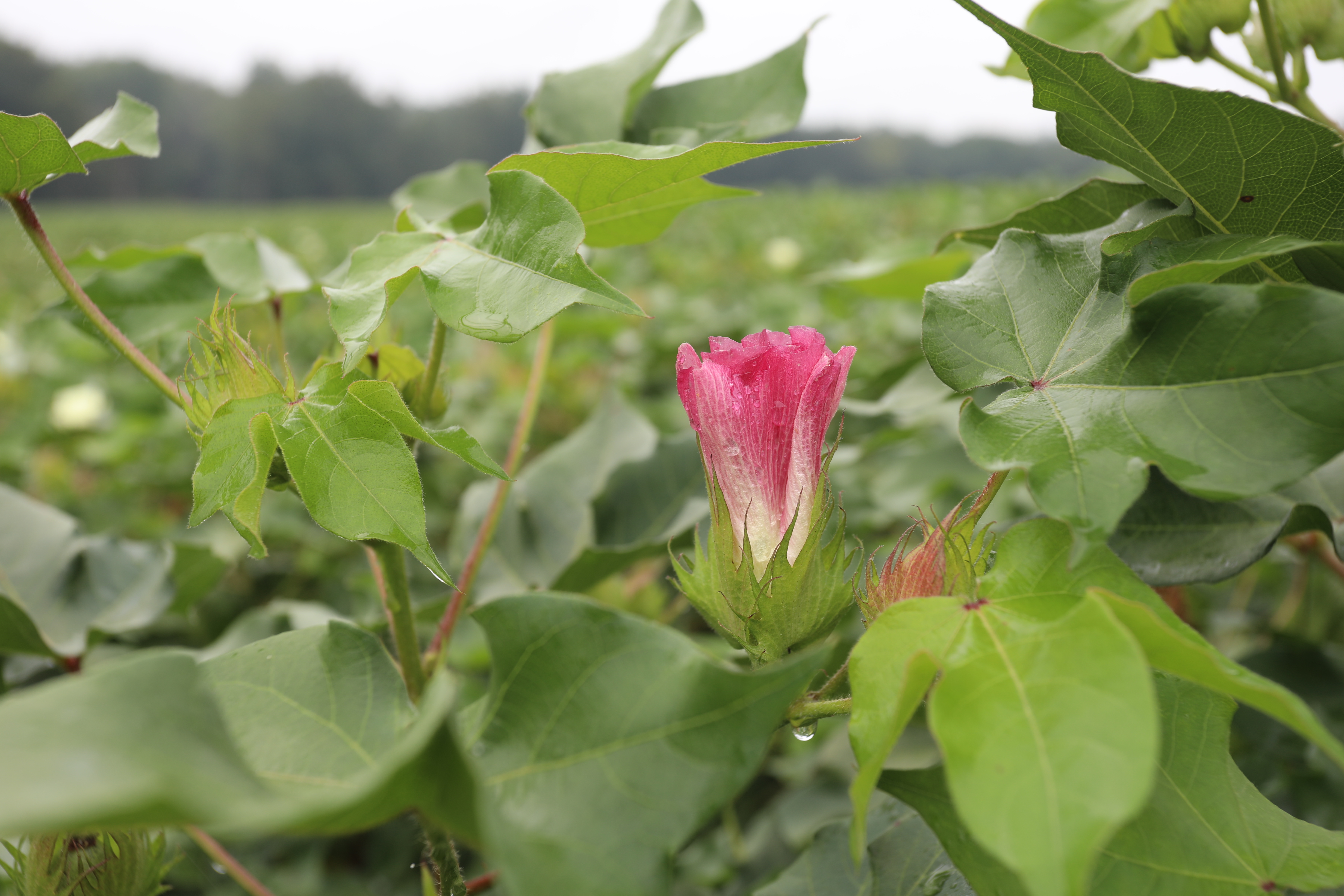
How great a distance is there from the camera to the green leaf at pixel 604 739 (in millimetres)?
365

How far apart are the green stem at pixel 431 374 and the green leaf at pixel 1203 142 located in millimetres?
384

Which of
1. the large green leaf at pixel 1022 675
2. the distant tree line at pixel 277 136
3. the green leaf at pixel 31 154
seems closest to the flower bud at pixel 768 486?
the large green leaf at pixel 1022 675

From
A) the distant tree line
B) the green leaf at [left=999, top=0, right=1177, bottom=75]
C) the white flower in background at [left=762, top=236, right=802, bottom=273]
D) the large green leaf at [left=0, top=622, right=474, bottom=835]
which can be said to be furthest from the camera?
the distant tree line

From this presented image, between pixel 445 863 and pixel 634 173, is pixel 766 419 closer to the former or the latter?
pixel 634 173

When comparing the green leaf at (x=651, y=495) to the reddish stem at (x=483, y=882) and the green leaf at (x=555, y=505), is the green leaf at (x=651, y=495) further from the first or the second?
the reddish stem at (x=483, y=882)

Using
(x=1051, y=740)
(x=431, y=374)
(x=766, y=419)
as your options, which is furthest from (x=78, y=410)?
(x=1051, y=740)

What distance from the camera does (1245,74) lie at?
0.73 meters

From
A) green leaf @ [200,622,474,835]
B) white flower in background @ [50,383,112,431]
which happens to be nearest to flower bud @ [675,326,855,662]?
green leaf @ [200,622,474,835]

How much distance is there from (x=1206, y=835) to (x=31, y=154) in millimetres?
817

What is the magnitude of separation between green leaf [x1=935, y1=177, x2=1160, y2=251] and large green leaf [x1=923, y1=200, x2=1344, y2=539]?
0.33 feet

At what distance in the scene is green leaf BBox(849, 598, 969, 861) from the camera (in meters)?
0.37

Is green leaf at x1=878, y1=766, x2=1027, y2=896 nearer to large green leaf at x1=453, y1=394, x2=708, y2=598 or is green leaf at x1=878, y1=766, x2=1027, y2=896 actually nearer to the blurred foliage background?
the blurred foliage background

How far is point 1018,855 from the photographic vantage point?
0.31 m

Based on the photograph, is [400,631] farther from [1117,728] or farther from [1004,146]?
[1004,146]
